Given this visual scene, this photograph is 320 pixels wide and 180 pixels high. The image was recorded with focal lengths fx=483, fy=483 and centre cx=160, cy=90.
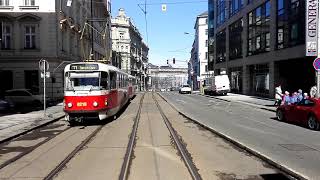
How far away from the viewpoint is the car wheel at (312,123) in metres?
18.8

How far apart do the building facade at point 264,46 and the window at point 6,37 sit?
23780mm

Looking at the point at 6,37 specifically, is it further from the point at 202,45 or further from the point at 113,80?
the point at 202,45

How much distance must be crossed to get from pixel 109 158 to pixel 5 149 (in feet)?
12.1

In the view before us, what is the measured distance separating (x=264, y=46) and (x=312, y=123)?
27862 millimetres

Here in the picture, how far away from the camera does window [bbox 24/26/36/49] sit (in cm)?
4453

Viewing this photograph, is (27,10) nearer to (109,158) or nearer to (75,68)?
(75,68)

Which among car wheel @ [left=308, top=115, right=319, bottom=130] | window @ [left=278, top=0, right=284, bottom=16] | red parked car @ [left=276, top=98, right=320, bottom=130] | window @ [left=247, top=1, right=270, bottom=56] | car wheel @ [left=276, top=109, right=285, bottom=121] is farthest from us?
window @ [left=247, top=1, right=270, bottom=56]

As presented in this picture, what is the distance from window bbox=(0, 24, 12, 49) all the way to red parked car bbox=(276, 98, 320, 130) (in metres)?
29.3

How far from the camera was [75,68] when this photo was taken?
68.4 ft

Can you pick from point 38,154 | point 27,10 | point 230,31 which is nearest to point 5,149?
point 38,154

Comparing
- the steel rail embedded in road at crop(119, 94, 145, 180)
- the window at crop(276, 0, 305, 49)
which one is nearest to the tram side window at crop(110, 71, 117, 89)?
the steel rail embedded in road at crop(119, 94, 145, 180)

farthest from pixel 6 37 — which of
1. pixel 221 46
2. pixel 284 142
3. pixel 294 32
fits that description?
pixel 284 142

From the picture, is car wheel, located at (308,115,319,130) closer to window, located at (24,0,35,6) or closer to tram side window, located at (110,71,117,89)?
tram side window, located at (110,71,117,89)

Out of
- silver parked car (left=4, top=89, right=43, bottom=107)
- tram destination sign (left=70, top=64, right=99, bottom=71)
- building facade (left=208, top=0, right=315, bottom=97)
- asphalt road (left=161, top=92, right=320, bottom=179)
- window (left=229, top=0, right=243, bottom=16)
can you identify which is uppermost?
window (left=229, top=0, right=243, bottom=16)
